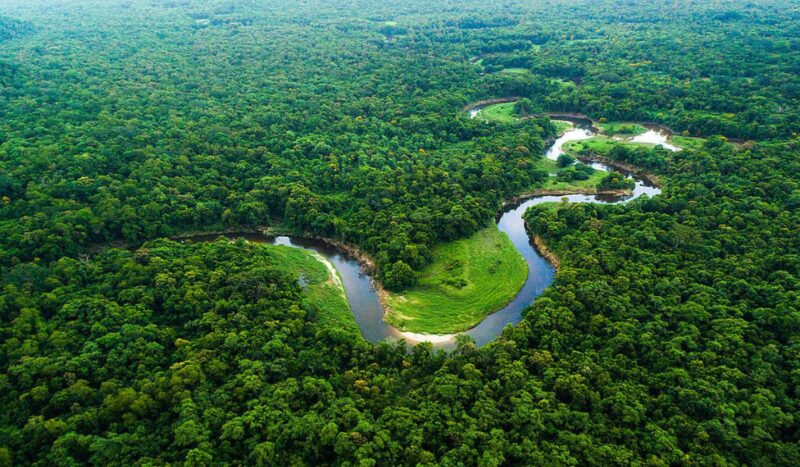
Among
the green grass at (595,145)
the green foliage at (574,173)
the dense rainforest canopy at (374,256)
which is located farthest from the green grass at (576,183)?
the green grass at (595,145)

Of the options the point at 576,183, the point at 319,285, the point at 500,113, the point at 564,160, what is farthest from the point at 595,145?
the point at 319,285

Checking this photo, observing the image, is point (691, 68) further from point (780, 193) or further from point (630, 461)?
point (630, 461)

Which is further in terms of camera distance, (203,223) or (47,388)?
(203,223)

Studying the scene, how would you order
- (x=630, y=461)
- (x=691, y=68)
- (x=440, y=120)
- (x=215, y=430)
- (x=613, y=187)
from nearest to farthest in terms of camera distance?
(x=630, y=461), (x=215, y=430), (x=613, y=187), (x=440, y=120), (x=691, y=68)

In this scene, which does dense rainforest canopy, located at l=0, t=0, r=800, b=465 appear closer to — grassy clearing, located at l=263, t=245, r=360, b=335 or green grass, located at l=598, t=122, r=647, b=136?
green grass, located at l=598, t=122, r=647, b=136

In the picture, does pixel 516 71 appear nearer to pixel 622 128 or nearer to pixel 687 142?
pixel 622 128

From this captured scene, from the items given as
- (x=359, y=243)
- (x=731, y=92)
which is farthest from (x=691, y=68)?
(x=359, y=243)
